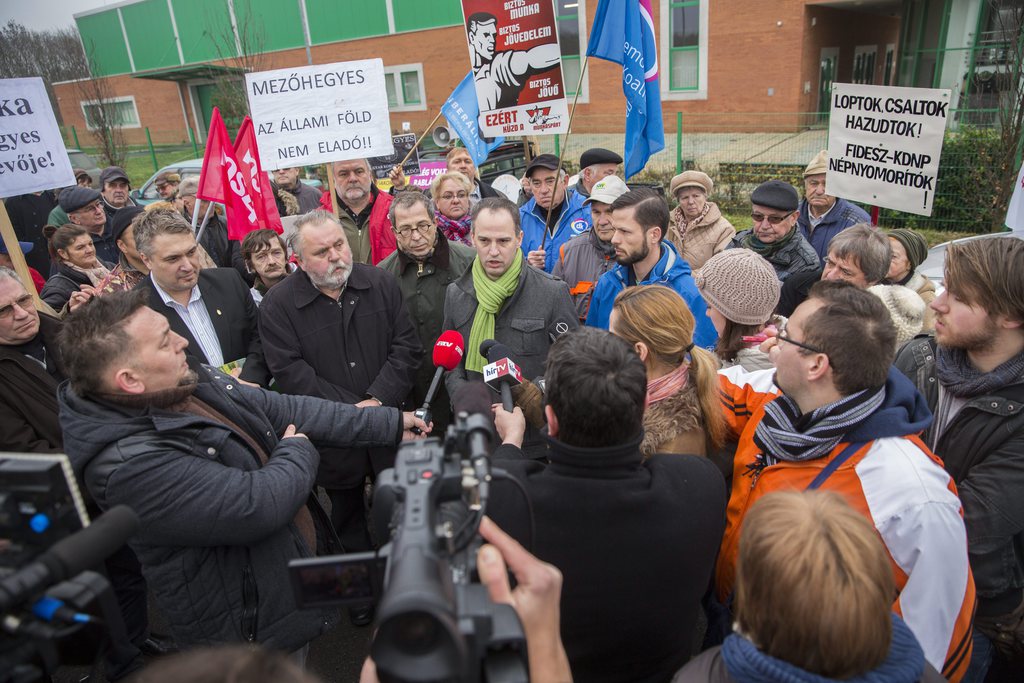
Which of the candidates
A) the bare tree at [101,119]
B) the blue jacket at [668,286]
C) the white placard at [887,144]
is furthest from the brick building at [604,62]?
the blue jacket at [668,286]

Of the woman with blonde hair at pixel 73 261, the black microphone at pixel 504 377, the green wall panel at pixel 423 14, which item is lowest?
the black microphone at pixel 504 377

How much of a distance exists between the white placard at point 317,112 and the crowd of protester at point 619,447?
4.48ft

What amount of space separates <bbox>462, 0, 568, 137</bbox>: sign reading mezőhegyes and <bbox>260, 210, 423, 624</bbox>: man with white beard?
2.30 m

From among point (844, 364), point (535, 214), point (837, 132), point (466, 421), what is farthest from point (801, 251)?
point (466, 421)

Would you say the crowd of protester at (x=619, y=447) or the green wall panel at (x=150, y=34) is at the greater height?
the green wall panel at (x=150, y=34)

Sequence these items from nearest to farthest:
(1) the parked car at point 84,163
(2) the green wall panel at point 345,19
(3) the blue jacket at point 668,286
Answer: (3) the blue jacket at point 668,286, (1) the parked car at point 84,163, (2) the green wall panel at point 345,19

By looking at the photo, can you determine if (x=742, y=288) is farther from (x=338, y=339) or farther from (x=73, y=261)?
(x=73, y=261)

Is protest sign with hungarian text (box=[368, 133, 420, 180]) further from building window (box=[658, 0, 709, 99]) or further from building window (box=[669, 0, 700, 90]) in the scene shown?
building window (box=[669, 0, 700, 90])

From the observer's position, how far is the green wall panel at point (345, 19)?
28062 mm

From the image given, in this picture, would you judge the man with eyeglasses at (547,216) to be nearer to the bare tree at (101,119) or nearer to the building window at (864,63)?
the bare tree at (101,119)

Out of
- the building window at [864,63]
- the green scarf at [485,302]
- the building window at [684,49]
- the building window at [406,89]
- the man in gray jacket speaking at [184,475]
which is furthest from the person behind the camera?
the building window at [406,89]

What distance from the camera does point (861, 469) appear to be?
1.86m

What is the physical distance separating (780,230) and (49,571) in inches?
179

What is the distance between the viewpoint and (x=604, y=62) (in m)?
22.2
